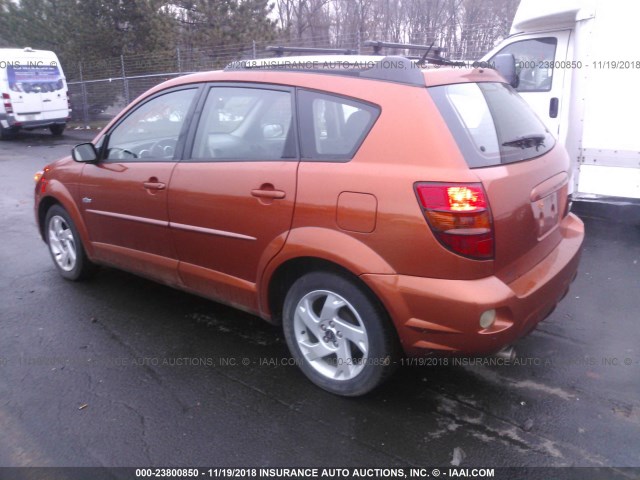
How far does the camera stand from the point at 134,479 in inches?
102

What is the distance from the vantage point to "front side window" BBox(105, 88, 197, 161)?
3830mm

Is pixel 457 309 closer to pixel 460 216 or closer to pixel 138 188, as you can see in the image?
pixel 460 216

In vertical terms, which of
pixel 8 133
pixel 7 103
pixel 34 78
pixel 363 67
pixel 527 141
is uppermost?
pixel 34 78

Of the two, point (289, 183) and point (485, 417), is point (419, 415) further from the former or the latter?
point (289, 183)

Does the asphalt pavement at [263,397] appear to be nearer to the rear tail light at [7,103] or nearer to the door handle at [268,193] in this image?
the door handle at [268,193]

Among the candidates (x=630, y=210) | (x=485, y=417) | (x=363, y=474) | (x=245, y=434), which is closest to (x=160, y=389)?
(x=245, y=434)

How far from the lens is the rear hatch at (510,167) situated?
2676 mm

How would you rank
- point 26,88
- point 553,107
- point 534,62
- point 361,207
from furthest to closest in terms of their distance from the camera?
point 26,88 → point 534,62 → point 553,107 → point 361,207

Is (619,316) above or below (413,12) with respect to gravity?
below

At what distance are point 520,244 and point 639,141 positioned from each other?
394 centimetres

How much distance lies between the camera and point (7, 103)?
52.1 feet

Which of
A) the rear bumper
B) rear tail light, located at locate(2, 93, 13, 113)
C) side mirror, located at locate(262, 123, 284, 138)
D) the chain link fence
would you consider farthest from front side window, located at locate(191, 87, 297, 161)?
rear tail light, located at locate(2, 93, 13, 113)

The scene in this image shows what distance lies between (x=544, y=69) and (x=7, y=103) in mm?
14755

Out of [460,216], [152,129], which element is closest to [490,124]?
[460,216]
